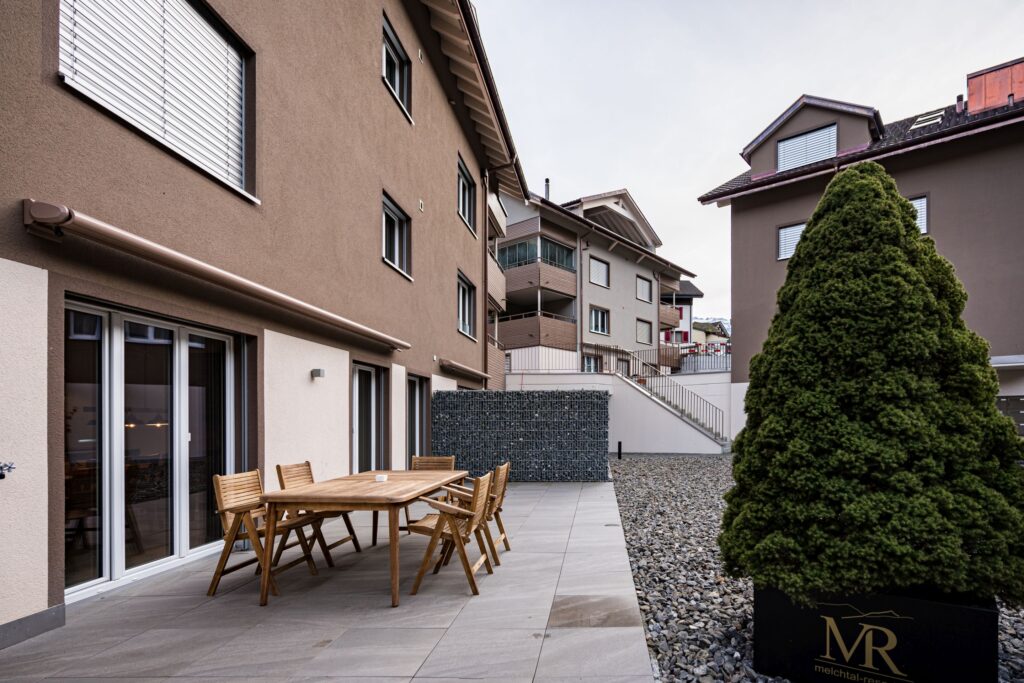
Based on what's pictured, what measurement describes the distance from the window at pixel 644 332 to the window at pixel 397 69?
21.0m

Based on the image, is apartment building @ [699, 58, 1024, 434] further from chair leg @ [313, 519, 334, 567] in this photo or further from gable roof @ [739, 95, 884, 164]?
chair leg @ [313, 519, 334, 567]

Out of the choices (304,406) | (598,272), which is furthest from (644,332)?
(304,406)

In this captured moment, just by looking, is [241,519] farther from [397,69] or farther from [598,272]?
[598,272]

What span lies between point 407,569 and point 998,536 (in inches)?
162

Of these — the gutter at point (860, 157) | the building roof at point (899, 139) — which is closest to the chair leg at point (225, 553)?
the gutter at point (860, 157)

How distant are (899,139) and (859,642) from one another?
17685 mm

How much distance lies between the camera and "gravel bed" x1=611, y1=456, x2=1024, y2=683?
3270 millimetres

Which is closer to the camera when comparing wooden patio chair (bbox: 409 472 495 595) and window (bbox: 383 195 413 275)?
wooden patio chair (bbox: 409 472 495 595)

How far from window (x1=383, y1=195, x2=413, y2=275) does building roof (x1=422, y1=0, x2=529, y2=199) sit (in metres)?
3.98

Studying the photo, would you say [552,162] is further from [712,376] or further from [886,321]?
[886,321]

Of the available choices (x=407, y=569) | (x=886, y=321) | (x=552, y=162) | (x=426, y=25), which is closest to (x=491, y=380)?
(x=426, y=25)

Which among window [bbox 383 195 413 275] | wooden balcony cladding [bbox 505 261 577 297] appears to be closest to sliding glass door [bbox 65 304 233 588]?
window [bbox 383 195 413 275]

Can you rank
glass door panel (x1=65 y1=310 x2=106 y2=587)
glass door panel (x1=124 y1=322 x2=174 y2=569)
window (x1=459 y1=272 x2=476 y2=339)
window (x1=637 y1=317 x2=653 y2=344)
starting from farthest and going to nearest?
window (x1=637 y1=317 x2=653 y2=344) → window (x1=459 y1=272 x2=476 y2=339) → glass door panel (x1=124 y1=322 x2=174 y2=569) → glass door panel (x1=65 y1=310 x2=106 y2=587)

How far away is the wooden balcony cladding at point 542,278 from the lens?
79.8 feet
